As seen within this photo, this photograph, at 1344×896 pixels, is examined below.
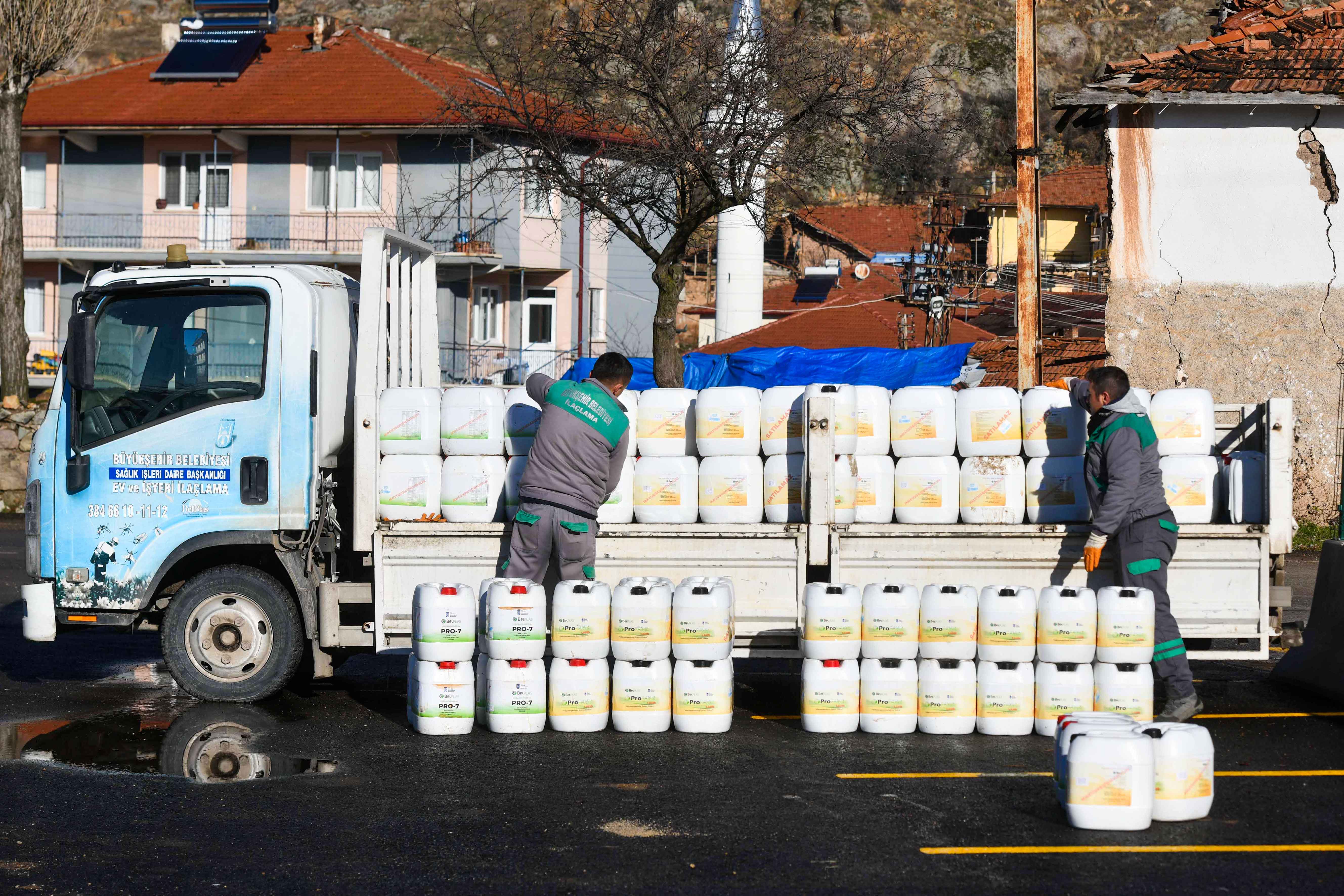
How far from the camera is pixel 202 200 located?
122ft

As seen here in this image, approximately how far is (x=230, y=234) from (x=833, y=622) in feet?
108

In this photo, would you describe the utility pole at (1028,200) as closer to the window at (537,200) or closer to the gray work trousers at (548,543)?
the gray work trousers at (548,543)

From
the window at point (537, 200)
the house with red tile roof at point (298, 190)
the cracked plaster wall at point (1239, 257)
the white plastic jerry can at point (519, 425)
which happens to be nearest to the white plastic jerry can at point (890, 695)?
the white plastic jerry can at point (519, 425)

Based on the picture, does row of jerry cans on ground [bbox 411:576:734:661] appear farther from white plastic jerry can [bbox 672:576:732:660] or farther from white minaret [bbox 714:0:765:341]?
white minaret [bbox 714:0:765:341]

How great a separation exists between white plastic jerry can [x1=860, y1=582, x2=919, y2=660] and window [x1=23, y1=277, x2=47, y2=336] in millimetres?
36499

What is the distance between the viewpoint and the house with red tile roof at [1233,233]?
16844mm

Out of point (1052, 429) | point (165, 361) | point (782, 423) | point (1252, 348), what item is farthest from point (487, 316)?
point (1052, 429)

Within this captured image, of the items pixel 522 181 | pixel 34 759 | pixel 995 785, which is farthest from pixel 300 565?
pixel 522 181

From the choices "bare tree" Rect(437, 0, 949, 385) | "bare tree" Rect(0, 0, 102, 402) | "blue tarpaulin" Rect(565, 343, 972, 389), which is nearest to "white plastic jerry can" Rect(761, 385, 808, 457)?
"bare tree" Rect(437, 0, 949, 385)

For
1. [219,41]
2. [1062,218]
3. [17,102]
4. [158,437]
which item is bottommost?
[158,437]

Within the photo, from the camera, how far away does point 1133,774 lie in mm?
5680

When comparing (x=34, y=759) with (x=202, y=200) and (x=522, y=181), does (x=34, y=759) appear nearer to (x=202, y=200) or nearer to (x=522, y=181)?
(x=522, y=181)

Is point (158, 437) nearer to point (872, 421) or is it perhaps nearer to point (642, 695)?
point (642, 695)

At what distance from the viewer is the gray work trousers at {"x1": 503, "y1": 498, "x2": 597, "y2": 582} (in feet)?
24.5
